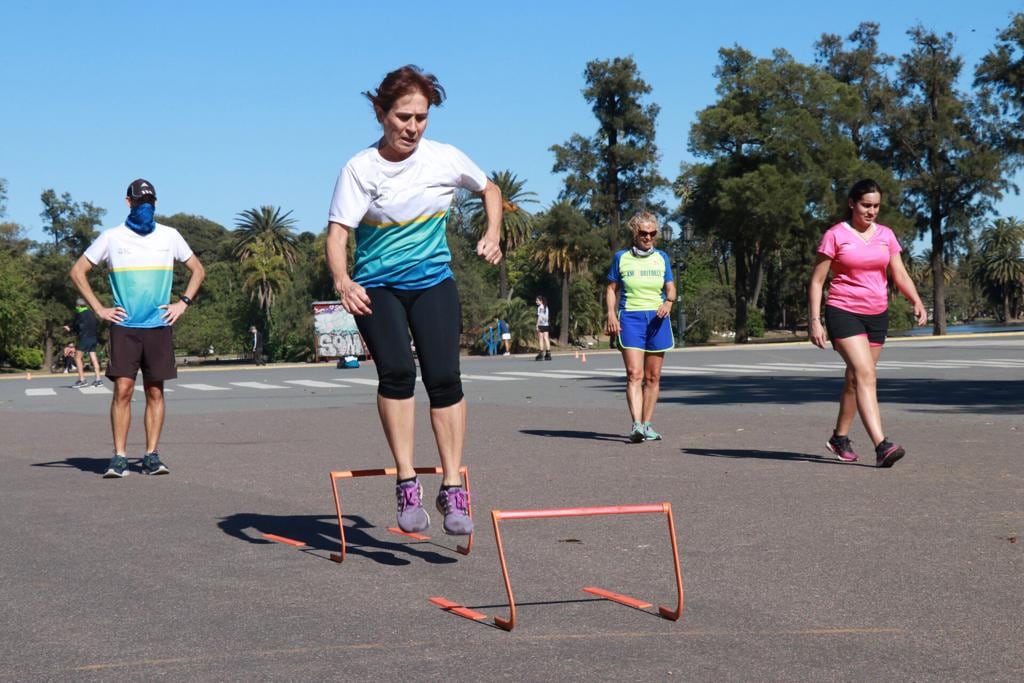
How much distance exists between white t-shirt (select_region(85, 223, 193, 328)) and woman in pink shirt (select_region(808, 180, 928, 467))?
175 inches

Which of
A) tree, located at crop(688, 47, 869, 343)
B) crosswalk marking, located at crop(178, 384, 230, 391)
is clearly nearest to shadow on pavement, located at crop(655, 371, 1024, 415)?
crosswalk marking, located at crop(178, 384, 230, 391)

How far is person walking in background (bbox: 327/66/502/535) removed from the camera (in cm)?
550

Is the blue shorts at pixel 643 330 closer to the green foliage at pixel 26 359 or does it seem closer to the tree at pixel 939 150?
the tree at pixel 939 150

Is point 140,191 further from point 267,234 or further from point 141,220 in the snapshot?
point 267,234

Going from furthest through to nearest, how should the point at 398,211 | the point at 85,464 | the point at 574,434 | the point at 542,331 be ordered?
the point at 542,331, the point at 574,434, the point at 85,464, the point at 398,211

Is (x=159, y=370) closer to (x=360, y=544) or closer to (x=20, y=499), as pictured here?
(x=20, y=499)

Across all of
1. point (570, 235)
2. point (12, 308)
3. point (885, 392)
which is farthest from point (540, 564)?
point (570, 235)

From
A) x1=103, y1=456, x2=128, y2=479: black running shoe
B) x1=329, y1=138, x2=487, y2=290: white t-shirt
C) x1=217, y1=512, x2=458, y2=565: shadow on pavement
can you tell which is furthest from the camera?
x1=103, y1=456, x2=128, y2=479: black running shoe

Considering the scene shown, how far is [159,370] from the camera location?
9078 mm

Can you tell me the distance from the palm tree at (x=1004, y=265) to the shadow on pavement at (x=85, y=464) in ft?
484

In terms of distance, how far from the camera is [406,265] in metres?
5.59

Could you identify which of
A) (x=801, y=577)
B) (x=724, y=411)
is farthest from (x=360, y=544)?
(x=724, y=411)

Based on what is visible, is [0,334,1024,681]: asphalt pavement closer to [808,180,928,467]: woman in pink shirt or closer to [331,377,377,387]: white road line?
[808,180,928,467]: woman in pink shirt

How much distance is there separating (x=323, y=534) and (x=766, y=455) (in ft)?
13.9
